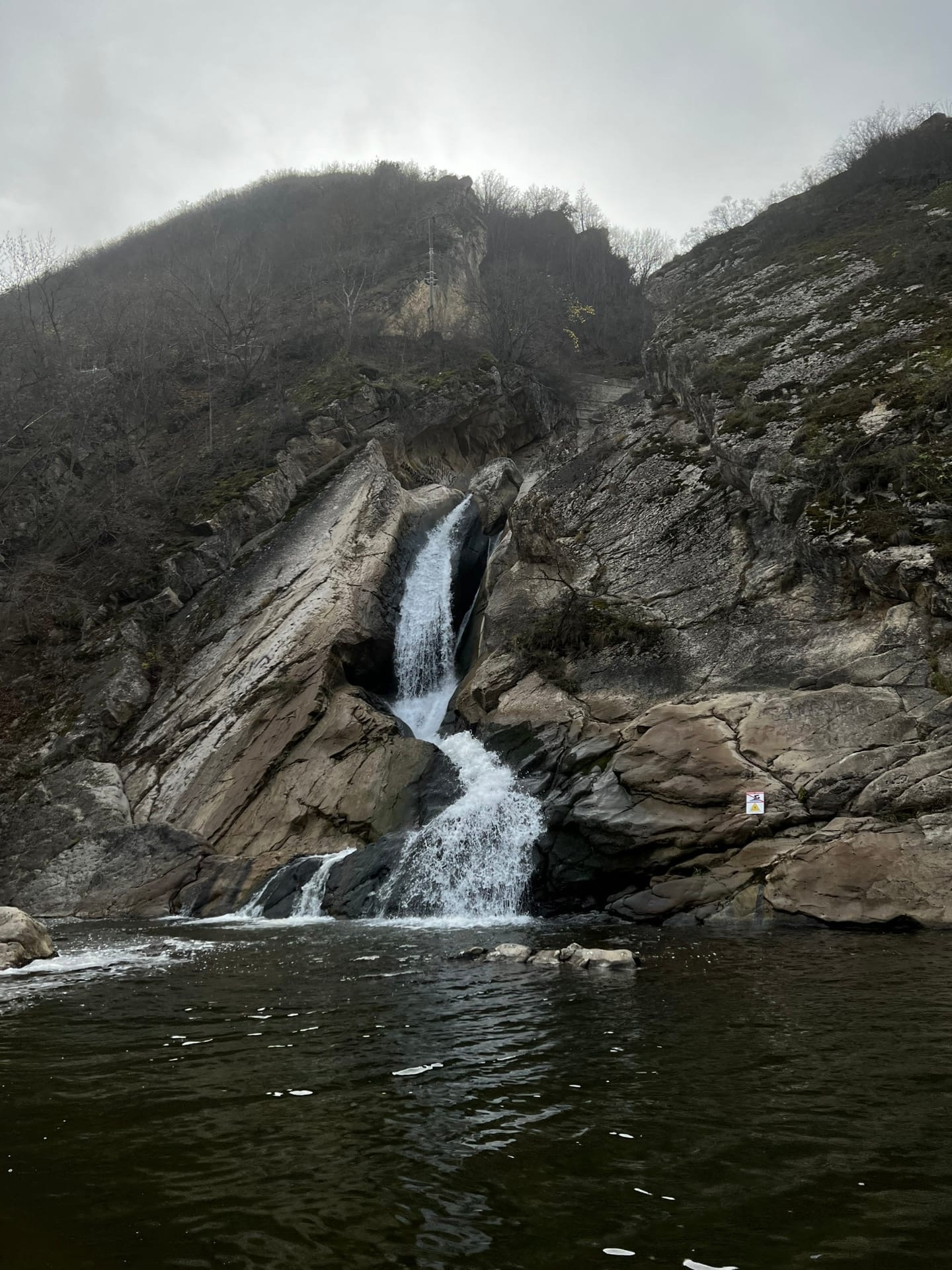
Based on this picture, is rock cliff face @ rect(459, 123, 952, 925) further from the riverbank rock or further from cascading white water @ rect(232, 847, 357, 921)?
the riverbank rock

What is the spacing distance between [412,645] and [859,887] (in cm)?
1837

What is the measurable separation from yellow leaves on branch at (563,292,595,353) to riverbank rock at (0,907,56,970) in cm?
4937

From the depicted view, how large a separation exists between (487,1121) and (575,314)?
58.5 metres

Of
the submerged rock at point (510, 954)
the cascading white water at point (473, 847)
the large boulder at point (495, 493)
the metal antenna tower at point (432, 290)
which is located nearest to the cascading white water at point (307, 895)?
the cascading white water at point (473, 847)

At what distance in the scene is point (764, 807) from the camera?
16.6m

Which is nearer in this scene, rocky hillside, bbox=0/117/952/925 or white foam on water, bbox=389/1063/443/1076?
white foam on water, bbox=389/1063/443/1076

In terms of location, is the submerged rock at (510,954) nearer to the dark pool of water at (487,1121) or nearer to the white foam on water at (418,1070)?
the dark pool of water at (487,1121)

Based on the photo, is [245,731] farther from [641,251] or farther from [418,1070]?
[641,251]

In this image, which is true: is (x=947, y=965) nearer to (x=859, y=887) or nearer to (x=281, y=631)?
(x=859, y=887)

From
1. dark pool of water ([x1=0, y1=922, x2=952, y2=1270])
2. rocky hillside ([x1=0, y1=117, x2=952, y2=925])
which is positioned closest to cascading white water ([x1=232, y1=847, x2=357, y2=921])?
rocky hillside ([x1=0, y1=117, x2=952, y2=925])

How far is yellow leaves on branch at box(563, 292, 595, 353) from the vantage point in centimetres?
5547

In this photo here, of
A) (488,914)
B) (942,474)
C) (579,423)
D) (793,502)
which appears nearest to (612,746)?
(488,914)

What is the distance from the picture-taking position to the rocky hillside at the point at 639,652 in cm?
1689

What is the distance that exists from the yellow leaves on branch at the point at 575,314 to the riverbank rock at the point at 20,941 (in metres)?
49.4
